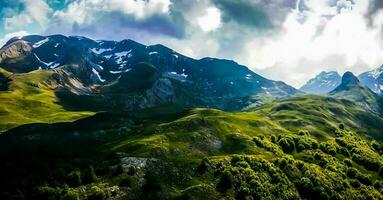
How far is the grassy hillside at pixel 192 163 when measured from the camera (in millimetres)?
92938

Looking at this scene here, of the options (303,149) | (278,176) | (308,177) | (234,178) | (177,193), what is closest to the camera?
(177,193)

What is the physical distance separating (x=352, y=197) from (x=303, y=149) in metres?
34.9

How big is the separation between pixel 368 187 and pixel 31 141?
126 metres

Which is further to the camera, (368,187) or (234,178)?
(368,187)

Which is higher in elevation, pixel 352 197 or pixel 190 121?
pixel 190 121

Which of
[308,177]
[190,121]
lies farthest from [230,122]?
[308,177]

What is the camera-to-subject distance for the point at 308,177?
131625 mm

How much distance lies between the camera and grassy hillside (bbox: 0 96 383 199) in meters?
92.9

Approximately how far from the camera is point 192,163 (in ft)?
376

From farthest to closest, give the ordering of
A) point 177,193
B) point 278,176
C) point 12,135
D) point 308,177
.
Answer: point 12,135, point 308,177, point 278,176, point 177,193

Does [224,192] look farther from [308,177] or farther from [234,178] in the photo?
[308,177]

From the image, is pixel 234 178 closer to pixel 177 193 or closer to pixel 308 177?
pixel 177 193

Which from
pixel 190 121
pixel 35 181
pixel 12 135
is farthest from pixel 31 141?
pixel 35 181

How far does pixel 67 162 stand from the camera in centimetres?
10112
